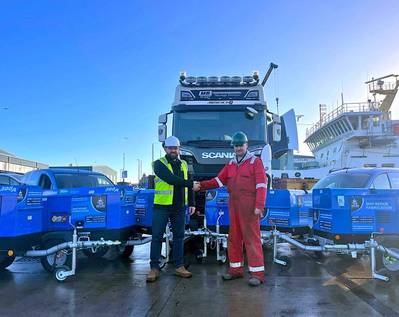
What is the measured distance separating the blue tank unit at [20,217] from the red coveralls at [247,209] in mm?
2971

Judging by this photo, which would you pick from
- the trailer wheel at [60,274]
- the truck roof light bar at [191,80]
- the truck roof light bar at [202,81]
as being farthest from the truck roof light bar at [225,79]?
the trailer wheel at [60,274]

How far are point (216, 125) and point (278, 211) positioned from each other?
2748 mm

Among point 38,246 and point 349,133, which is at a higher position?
point 349,133

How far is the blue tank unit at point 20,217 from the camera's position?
6.00 meters

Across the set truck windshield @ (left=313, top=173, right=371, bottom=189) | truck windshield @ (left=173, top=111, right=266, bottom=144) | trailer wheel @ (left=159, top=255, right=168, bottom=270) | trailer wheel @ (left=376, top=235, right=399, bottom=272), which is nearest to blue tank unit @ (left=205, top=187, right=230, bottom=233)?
trailer wheel @ (left=159, top=255, right=168, bottom=270)

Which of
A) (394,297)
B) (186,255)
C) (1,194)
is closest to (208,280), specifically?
(186,255)

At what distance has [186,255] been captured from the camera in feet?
26.4

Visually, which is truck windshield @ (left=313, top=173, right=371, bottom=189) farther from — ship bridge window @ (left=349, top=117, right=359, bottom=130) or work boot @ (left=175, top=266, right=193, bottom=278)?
ship bridge window @ (left=349, top=117, right=359, bottom=130)

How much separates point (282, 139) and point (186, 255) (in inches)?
139

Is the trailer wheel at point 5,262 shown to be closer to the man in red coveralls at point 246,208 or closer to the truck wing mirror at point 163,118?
the man in red coveralls at point 246,208

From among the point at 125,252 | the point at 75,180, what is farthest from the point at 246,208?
the point at 75,180

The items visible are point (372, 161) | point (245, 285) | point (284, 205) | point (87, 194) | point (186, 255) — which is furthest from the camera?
point (372, 161)

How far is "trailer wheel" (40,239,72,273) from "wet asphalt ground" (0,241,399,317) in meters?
0.15

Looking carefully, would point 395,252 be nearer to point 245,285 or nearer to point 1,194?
point 245,285
